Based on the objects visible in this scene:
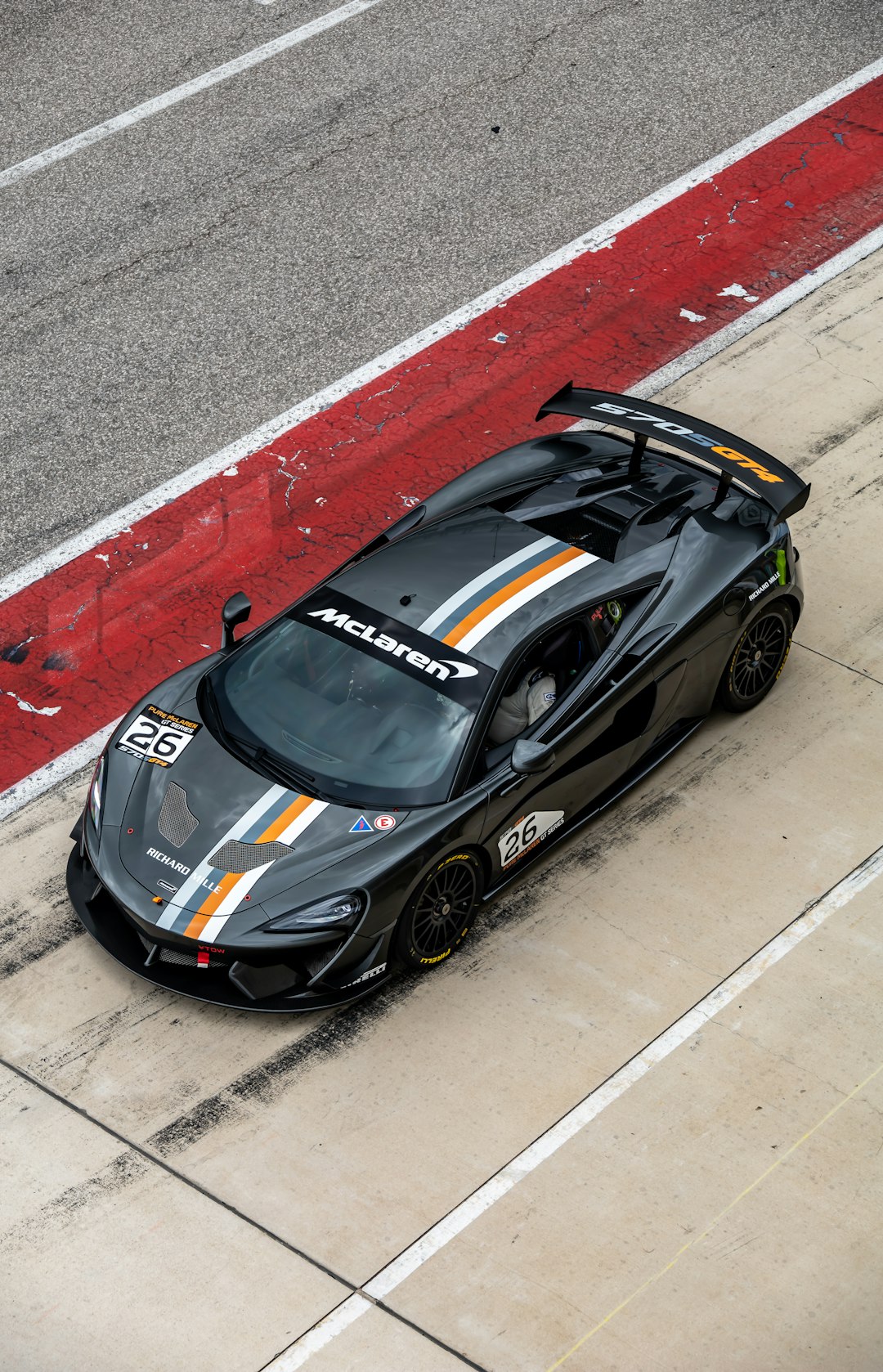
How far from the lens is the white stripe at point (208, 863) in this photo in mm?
6133

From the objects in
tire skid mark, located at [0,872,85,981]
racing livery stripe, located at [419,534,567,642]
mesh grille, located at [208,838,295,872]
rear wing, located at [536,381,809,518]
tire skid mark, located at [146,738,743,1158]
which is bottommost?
tire skid mark, located at [146,738,743,1158]

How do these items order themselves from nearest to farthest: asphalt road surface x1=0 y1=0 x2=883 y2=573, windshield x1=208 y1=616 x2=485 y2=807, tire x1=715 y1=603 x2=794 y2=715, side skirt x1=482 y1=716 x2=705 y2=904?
windshield x1=208 y1=616 x2=485 y2=807, side skirt x1=482 y1=716 x2=705 y2=904, tire x1=715 y1=603 x2=794 y2=715, asphalt road surface x1=0 y1=0 x2=883 y2=573

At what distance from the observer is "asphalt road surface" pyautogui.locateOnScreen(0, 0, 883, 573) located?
32.5 ft

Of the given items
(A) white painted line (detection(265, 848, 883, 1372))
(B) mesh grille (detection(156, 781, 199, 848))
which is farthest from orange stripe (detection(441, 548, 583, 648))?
(A) white painted line (detection(265, 848, 883, 1372))

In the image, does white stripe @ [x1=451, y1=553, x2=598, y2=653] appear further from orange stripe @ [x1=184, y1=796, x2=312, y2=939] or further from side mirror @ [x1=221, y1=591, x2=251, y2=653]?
side mirror @ [x1=221, y1=591, x2=251, y2=653]

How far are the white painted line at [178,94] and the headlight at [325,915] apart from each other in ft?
26.2

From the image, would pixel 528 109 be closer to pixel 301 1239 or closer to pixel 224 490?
pixel 224 490

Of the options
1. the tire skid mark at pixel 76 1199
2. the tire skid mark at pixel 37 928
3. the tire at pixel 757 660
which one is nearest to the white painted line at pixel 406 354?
the tire skid mark at pixel 37 928

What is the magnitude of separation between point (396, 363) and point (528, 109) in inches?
141

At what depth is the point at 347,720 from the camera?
6551 millimetres

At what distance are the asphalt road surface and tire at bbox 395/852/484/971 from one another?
3.78 m

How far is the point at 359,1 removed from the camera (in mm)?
14023

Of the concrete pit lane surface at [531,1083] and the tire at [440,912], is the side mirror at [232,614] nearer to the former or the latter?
the concrete pit lane surface at [531,1083]

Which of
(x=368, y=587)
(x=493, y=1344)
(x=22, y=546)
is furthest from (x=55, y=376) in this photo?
(x=493, y=1344)
